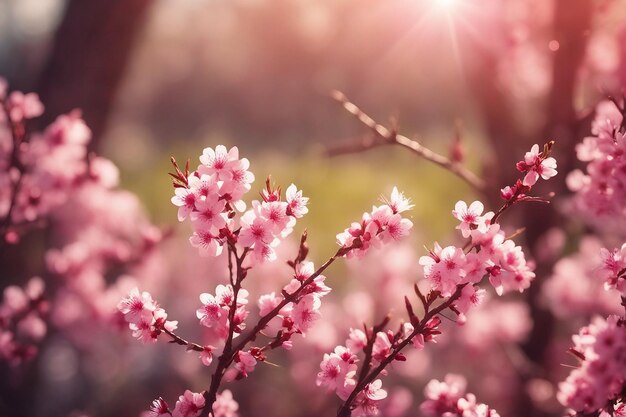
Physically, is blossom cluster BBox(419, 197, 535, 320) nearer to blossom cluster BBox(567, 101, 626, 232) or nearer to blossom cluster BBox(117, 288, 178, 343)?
blossom cluster BBox(567, 101, 626, 232)

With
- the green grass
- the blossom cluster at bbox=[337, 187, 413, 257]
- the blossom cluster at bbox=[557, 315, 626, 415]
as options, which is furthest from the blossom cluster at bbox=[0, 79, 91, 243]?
the green grass

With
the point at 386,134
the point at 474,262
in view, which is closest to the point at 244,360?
the point at 474,262

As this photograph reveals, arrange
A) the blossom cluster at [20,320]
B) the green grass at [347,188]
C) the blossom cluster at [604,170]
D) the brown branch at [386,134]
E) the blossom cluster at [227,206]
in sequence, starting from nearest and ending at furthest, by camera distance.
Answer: the blossom cluster at [227,206] → the blossom cluster at [604,170] → the brown branch at [386,134] → the blossom cluster at [20,320] → the green grass at [347,188]

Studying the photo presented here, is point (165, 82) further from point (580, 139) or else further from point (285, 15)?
point (580, 139)

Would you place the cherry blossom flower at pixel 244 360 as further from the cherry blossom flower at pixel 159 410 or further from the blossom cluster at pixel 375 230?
the blossom cluster at pixel 375 230

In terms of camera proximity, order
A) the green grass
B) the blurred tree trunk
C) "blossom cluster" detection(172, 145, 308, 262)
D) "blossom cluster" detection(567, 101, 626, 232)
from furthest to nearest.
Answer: the green grass, the blurred tree trunk, "blossom cluster" detection(567, 101, 626, 232), "blossom cluster" detection(172, 145, 308, 262)

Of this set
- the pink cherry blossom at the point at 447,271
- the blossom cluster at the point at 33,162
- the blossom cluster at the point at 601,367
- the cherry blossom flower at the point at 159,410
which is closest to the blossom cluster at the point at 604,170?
the blossom cluster at the point at 601,367

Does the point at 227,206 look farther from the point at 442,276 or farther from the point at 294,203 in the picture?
the point at 442,276

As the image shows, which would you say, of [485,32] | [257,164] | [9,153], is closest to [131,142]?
[257,164]
